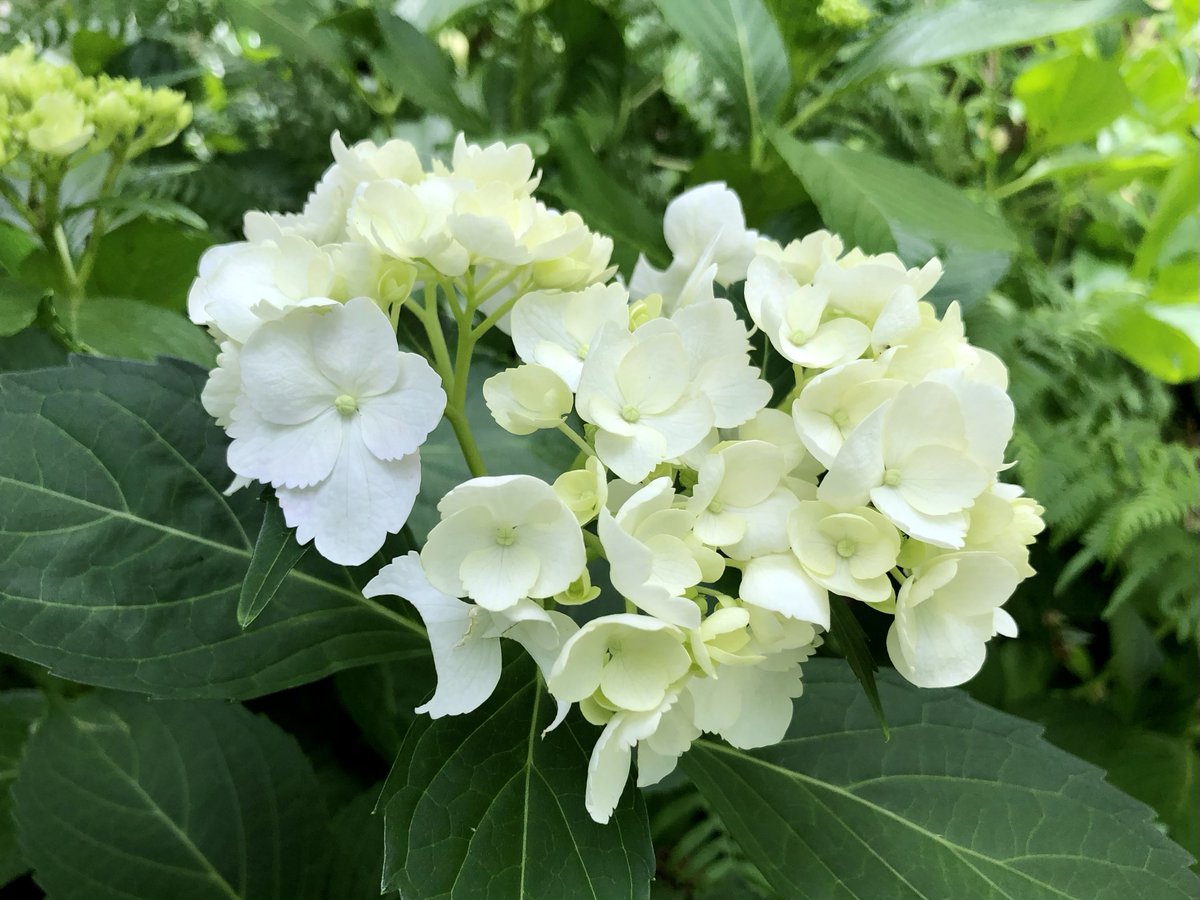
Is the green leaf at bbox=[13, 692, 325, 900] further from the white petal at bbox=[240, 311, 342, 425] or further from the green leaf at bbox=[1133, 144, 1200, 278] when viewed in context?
the green leaf at bbox=[1133, 144, 1200, 278]

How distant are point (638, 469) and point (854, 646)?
151 millimetres

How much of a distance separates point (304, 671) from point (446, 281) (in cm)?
27

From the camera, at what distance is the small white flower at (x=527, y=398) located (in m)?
0.40

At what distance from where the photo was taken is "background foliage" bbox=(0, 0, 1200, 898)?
496mm

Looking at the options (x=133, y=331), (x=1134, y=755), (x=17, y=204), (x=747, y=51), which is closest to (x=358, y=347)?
(x=133, y=331)

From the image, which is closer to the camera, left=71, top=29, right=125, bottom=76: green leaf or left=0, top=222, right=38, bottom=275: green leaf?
left=0, top=222, right=38, bottom=275: green leaf

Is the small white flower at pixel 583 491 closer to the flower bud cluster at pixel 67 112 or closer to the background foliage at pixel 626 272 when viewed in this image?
the background foliage at pixel 626 272

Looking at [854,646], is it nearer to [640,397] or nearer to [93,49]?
[640,397]

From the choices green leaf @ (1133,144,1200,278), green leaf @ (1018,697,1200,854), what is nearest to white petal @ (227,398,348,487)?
green leaf @ (1018,697,1200,854)

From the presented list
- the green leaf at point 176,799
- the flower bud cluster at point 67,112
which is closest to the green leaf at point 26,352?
the flower bud cluster at point 67,112

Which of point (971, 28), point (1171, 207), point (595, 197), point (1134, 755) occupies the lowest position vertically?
point (1134, 755)

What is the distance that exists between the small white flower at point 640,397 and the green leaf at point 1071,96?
0.79m

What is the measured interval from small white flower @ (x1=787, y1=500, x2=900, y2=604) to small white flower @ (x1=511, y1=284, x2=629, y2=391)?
0.45 feet

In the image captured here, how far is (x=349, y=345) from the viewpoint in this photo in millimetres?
395
